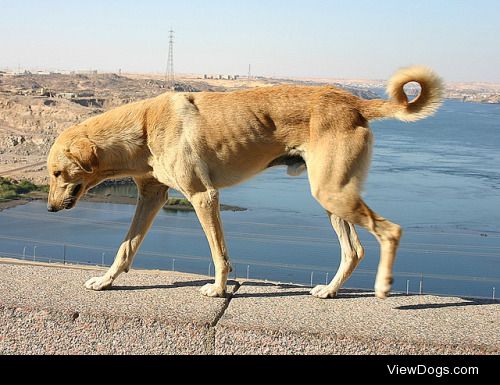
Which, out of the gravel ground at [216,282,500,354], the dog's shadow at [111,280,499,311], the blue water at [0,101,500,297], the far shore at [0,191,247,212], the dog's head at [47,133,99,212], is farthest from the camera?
the far shore at [0,191,247,212]

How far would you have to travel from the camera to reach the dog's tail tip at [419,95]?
17.5 ft

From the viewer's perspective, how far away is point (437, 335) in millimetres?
4434

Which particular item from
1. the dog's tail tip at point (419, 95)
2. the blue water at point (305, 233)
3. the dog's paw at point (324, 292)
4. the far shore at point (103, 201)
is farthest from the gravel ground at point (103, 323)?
the far shore at point (103, 201)

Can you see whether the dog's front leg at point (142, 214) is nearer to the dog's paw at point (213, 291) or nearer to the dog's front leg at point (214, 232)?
the dog's front leg at point (214, 232)

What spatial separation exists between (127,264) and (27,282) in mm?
825

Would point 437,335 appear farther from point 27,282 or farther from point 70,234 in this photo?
point 70,234

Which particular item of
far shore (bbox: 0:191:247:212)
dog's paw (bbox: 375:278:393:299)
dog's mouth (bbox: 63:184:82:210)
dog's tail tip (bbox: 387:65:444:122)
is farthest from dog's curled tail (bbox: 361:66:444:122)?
far shore (bbox: 0:191:247:212)

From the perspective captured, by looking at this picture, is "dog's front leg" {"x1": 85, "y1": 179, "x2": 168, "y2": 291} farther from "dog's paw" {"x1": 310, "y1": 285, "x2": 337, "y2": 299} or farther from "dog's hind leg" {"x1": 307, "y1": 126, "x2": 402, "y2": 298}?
"dog's paw" {"x1": 310, "y1": 285, "x2": 337, "y2": 299}

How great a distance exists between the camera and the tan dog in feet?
17.0

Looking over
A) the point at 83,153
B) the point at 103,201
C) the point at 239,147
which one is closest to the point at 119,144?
the point at 83,153

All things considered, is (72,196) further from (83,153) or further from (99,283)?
(99,283)

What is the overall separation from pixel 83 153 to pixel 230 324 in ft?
6.29

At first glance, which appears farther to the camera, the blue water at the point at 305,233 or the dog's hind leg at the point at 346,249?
the blue water at the point at 305,233

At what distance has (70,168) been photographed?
216 inches
